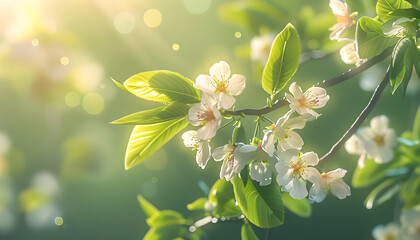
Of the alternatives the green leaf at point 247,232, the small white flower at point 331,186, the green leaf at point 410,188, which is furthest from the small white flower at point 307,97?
the green leaf at point 410,188

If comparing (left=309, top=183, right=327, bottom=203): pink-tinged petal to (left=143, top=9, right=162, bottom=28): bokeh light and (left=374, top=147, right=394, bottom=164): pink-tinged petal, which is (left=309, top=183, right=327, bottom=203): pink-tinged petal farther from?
(left=143, top=9, right=162, bottom=28): bokeh light

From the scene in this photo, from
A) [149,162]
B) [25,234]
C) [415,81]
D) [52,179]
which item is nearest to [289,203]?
[415,81]

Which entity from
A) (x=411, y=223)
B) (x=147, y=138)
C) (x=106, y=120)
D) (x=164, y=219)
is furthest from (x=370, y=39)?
(x=106, y=120)

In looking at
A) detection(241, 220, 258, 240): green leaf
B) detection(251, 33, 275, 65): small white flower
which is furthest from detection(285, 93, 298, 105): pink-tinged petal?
detection(251, 33, 275, 65): small white flower

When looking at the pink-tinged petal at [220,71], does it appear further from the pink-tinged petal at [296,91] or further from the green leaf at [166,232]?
the green leaf at [166,232]

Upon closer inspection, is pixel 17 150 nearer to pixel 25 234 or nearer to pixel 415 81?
pixel 25 234
